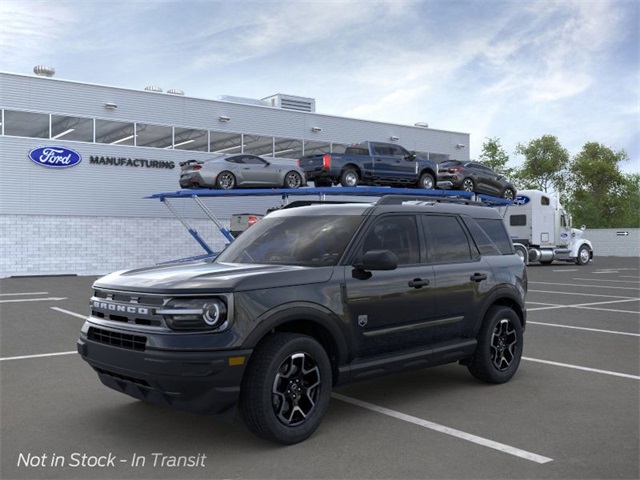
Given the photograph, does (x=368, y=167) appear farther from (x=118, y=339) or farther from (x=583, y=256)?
(x=118, y=339)

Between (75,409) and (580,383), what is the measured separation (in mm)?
4887

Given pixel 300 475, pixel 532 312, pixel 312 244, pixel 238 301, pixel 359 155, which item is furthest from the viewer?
pixel 359 155

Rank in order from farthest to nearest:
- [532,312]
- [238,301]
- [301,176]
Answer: [301,176] → [532,312] → [238,301]

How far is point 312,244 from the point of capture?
5.57 m

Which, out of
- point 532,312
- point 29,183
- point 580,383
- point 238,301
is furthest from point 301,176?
point 238,301

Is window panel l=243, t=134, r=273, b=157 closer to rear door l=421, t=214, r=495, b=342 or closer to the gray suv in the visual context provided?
the gray suv

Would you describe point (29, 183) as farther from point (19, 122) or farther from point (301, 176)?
point (301, 176)

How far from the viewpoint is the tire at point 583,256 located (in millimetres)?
33594

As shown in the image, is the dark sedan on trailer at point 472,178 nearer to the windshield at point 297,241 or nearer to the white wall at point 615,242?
the windshield at point 297,241

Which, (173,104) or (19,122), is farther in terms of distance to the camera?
(173,104)

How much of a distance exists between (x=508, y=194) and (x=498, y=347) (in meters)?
23.2

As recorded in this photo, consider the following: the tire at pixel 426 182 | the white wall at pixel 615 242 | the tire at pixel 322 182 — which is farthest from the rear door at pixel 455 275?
the white wall at pixel 615 242

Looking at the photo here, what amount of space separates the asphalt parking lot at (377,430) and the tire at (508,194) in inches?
828

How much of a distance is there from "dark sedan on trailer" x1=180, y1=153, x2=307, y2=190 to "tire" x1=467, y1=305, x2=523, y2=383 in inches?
734
